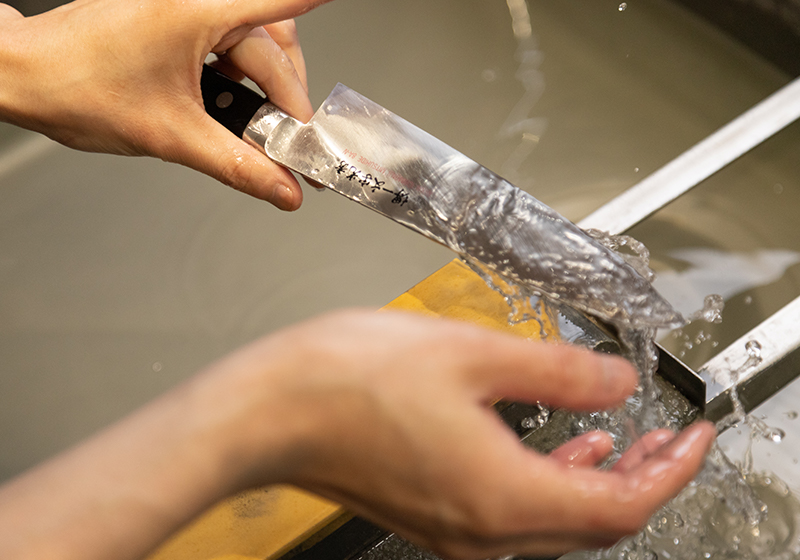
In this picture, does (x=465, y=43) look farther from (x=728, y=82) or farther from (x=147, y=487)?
(x=147, y=487)

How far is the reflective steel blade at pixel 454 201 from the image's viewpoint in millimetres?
510

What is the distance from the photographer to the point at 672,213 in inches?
31.8

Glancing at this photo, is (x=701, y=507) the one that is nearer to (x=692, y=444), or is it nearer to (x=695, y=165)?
(x=692, y=444)

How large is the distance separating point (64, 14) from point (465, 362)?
0.56 m

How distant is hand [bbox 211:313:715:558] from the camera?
297mm

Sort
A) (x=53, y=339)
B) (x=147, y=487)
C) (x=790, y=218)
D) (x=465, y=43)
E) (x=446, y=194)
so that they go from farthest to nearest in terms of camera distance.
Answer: (x=465, y=43) → (x=53, y=339) → (x=790, y=218) → (x=446, y=194) → (x=147, y=487)

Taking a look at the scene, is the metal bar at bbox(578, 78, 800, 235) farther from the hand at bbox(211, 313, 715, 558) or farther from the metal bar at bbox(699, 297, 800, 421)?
the hand at bbox(211, 313, 715, 558)

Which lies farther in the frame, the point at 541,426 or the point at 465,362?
the point at 541,426

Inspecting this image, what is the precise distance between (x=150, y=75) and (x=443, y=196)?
0.29m

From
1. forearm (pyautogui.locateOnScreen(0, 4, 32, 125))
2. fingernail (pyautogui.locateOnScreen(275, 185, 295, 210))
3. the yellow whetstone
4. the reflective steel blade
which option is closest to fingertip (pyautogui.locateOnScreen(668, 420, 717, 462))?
the reflective steel blade

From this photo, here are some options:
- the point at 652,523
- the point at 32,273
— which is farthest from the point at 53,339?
the point at 652,523

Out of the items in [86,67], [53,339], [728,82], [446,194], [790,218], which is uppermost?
[728,82]

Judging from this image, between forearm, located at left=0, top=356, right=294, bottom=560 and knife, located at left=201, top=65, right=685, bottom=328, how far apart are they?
0.29 metres

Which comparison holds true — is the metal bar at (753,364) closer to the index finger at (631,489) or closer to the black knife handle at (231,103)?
the index finger at (631,489)
